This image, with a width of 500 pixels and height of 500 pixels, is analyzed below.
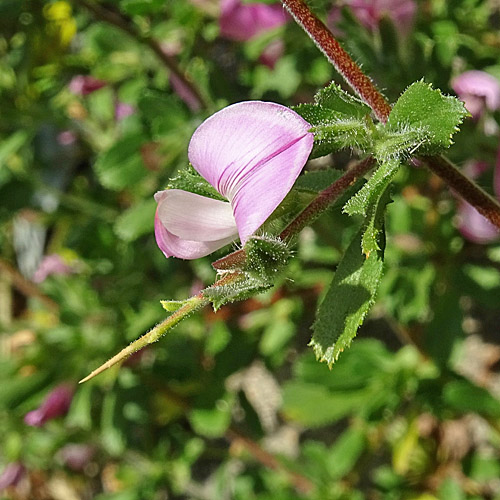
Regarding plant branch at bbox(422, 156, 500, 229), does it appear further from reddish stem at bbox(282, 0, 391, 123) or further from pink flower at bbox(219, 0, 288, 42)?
pink flower at bbox(219, 0, 288, 42)

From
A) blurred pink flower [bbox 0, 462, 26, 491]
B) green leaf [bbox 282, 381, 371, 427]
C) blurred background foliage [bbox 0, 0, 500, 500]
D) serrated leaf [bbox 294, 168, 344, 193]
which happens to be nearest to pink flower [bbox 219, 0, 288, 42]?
blurred background foliage [bbox 0, 0, 500, 500]

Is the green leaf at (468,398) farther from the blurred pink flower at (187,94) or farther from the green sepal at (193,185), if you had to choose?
the green sepal at (193,185)

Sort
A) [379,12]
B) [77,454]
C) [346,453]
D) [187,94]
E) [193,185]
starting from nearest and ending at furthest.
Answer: [193,185] → [379,12] → [187,94] → [346,453] → [77,454]

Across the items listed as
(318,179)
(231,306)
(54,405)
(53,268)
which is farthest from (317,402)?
(318,179)

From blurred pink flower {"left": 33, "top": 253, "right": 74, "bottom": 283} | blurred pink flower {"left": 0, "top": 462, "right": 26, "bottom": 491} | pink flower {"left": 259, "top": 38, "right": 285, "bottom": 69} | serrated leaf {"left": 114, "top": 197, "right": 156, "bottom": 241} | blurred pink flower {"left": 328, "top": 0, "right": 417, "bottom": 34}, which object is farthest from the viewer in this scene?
blurred pink flower {"left": 0, "top": 462, "right": 26, "bottom": 491}

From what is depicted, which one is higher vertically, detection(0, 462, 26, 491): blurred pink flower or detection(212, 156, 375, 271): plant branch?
detection(212, 156, 375, 271): plant branch

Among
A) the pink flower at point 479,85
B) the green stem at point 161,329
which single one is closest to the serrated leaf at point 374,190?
the green stem at point 161,329

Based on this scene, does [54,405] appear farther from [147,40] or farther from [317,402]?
[147,40]
